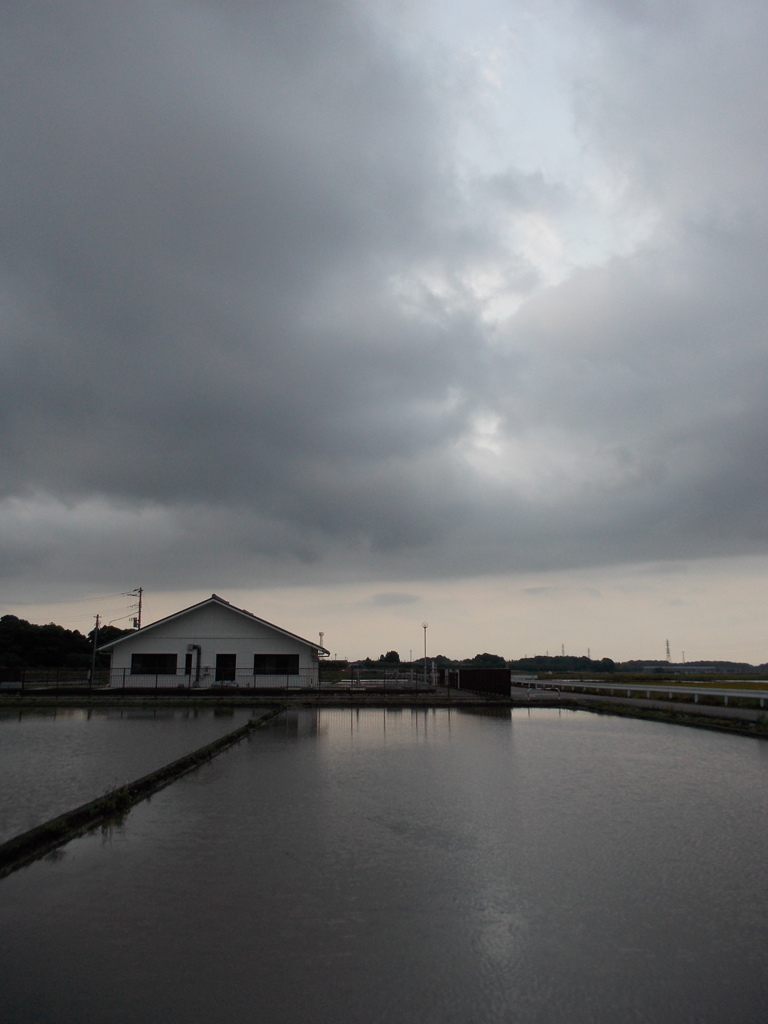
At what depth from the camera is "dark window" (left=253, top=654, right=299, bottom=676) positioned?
112ft

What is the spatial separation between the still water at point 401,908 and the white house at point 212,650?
2269 centimetres

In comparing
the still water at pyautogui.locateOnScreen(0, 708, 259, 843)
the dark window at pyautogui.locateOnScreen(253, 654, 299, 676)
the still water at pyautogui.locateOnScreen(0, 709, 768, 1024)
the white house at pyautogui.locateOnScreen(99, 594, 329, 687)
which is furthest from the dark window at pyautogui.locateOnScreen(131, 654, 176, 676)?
the still water at pyautogui.locateOnScreen(0, 709, 768, 1024)

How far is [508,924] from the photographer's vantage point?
227 inches

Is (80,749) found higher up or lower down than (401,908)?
higher up

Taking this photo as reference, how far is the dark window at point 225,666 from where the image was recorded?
33.9m

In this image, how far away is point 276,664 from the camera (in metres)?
34.6

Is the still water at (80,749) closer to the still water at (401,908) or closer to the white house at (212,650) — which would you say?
the still water at (401,908)

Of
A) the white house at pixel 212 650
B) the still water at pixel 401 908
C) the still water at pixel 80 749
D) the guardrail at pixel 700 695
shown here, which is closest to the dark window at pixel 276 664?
the white house at pixel 212 650

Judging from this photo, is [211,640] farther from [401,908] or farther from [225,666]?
[401,908]

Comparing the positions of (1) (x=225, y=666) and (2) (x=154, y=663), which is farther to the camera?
(2) (x=154, y=663)

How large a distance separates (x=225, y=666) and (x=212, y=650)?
97 cm

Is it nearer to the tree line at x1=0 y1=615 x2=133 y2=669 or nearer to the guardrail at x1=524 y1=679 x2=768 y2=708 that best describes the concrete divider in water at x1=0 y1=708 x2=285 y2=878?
the guardrail at x1=524 y1=679 x2=768 y2=708

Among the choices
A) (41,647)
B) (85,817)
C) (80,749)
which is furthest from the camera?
(41,647)

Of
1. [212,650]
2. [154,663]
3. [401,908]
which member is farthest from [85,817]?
[154,663]
